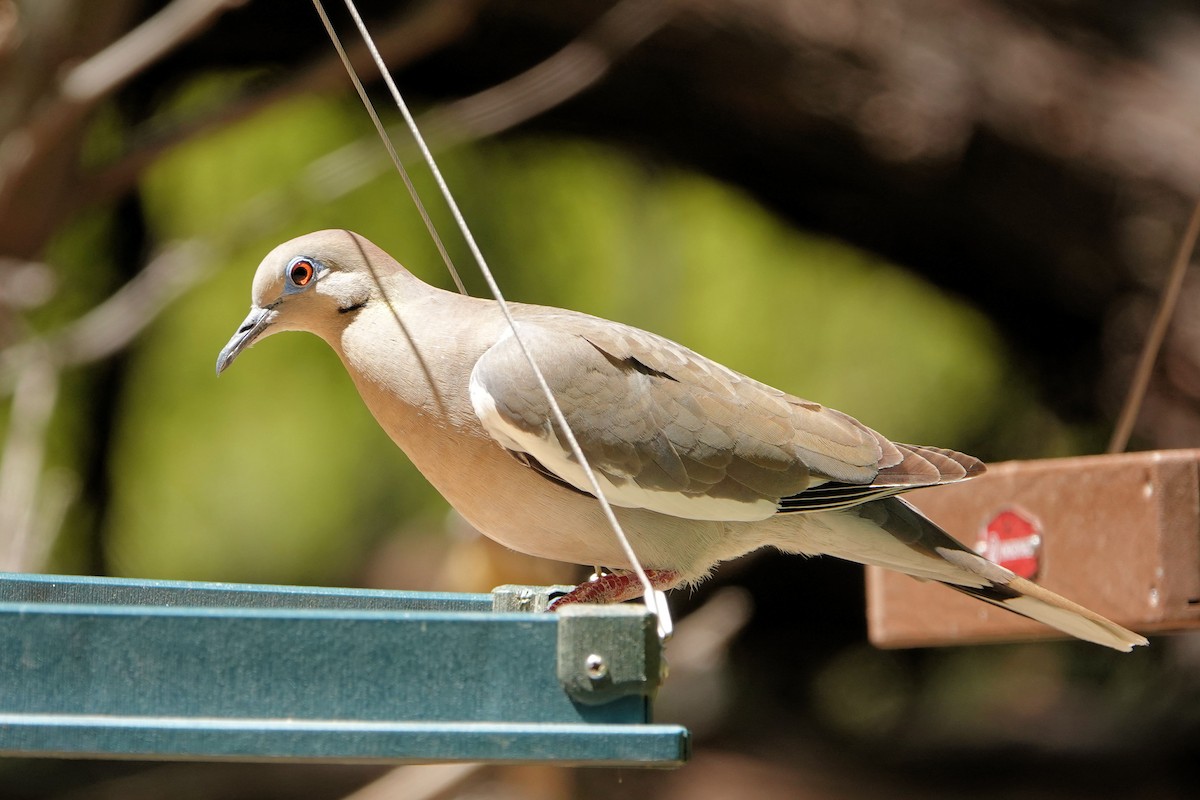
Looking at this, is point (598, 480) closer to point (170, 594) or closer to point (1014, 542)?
point (170, 594)

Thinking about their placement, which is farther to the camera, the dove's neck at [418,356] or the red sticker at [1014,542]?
the red sticker at [1014,542]

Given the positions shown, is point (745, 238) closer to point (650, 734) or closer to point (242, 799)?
point (242, 799)

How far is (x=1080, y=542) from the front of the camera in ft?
9.34

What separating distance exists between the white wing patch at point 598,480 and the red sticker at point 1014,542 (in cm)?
66

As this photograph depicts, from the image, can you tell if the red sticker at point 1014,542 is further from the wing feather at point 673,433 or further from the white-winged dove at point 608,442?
the wing feather at point 673,433

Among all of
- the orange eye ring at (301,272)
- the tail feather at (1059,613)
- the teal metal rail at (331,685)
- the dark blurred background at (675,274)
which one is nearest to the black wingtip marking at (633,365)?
the orange eye ring at (301,272)

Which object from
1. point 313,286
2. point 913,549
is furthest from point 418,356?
point 913,549

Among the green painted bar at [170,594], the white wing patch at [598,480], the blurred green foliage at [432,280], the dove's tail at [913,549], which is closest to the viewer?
the green painted bar at [170,594]

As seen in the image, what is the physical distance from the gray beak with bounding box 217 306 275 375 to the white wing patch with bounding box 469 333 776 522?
45 centimetres

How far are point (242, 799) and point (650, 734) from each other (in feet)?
15.9

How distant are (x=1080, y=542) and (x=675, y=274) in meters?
4.21

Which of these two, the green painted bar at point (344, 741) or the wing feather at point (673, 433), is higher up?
the wing feather at point (673, 433)

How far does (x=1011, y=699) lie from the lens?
6.53 m

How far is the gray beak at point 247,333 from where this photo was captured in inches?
97.6
